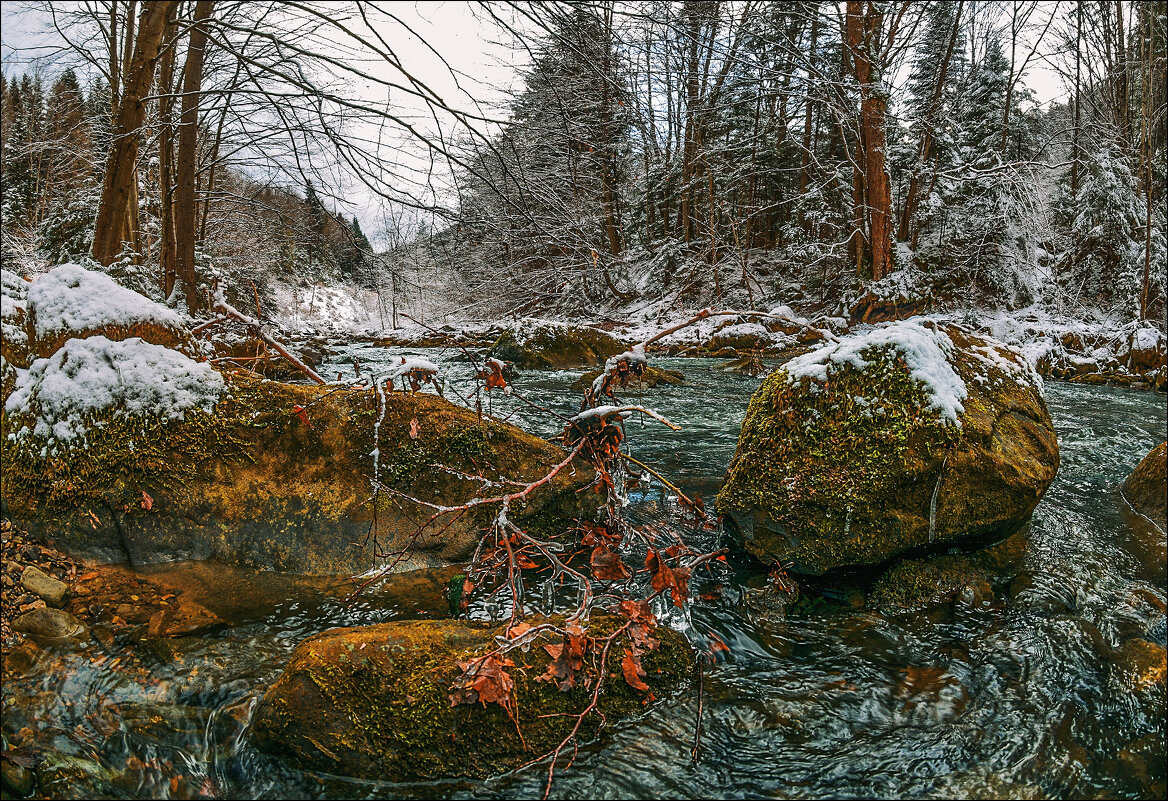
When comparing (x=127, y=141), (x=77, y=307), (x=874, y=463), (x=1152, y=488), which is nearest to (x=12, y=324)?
(x=77, y=307)

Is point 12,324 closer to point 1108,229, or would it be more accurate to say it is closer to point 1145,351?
point 1145,351

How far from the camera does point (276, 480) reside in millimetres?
3412

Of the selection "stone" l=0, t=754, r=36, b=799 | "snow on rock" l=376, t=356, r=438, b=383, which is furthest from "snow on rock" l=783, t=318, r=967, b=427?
"stone" l=0, t=754, r=36, b=799

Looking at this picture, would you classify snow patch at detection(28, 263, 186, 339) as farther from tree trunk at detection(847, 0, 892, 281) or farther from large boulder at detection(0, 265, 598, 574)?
tree trunk at detection(847, 0, 892, 281)

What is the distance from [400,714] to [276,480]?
188cm

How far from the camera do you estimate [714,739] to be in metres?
2.28

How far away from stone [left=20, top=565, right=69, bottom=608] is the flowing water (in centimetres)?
43

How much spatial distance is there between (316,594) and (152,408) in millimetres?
1458

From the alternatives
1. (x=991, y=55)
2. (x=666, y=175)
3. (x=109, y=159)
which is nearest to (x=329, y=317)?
(x=666, y=175)

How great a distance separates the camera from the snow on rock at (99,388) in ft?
10.4

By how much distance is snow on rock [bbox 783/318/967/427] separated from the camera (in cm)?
346

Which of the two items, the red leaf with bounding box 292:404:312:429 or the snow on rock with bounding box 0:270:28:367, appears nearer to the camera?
the snow on rock with bounding box 0:270:28:367

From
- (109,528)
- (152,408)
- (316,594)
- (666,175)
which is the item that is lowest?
(316,594)

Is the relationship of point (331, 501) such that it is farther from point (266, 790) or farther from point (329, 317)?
point (329, 317)
